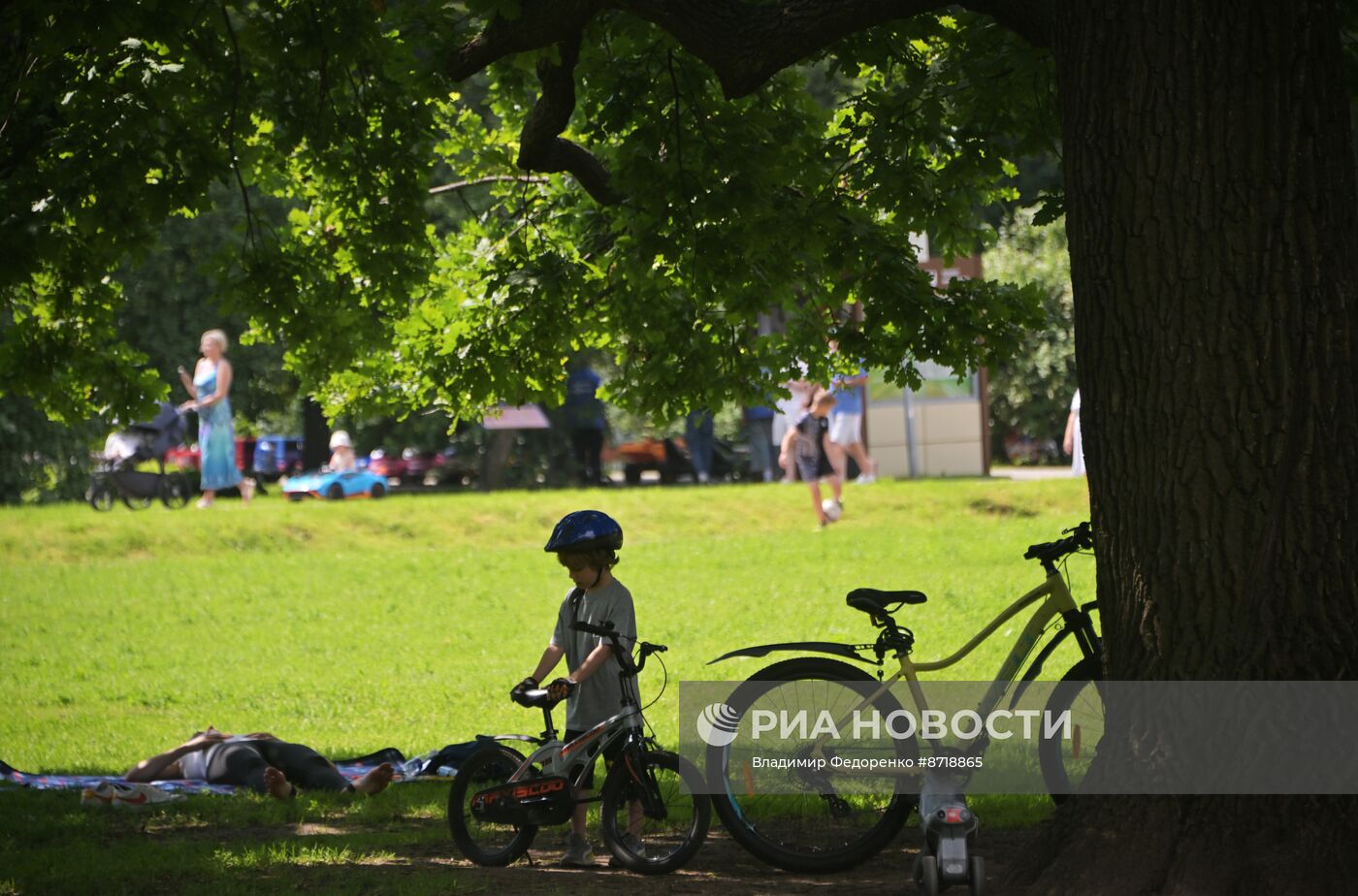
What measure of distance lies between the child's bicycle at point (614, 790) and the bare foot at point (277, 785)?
87.6 inches

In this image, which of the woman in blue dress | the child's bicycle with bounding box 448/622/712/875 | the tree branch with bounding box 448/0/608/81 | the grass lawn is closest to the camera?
the child's bicycle with bounding box 448/622/712/875

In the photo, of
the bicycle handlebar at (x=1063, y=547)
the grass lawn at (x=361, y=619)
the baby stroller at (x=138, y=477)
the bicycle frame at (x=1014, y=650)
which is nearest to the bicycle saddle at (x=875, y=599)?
the bicycle frame at (x=1014, y=650)

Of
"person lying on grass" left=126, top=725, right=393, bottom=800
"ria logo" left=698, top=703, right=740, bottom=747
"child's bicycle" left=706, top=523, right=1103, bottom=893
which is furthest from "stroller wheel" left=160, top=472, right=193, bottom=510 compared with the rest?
"child's bicycle" left=706, top=523, right=1103, bottom=893

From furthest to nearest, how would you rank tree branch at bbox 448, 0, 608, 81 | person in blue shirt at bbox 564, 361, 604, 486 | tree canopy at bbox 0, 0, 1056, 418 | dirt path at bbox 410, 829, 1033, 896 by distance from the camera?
person in blue shirt at bbox 564, 361, 604, 486, tree canopy at bbox 0, 0, 1056, 418, tree branch at bbox 448, 0, 608, 81, dirt path at bbox 410, 829, 1033, 896

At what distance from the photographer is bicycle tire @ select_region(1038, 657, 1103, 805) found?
6.52 meters

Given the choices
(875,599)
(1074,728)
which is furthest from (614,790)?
(1074,728)

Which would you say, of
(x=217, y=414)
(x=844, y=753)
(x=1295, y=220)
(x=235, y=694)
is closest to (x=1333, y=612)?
(x=1295, y=220)

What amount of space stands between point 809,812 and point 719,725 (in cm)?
47

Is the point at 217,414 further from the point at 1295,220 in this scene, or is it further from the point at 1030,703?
the point at 1295,220

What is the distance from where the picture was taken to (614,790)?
256 inches

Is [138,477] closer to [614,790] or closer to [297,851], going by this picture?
[297,851]

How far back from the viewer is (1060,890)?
215 inches

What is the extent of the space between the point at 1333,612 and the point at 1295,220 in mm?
1234

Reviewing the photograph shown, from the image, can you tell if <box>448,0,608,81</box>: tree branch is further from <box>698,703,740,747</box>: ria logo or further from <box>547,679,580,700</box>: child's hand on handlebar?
<box>698,703,740,747</box>: ria logo
